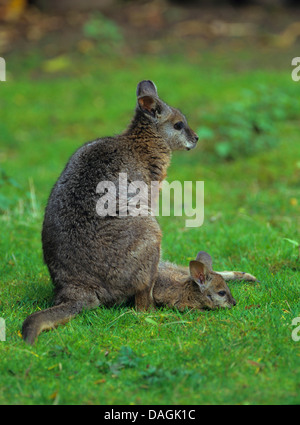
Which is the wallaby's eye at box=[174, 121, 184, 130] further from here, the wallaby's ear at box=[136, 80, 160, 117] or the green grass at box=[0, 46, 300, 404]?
the green grass at box=[0, 46, 300, 404]

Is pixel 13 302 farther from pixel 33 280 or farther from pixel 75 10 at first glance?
pixel 75 10

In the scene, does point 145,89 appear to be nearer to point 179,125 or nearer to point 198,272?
point 179,125

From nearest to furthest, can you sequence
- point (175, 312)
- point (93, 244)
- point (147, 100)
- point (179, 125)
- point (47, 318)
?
point (47, 318) → point (93, 244) → point (175, 312) → point (147, 100) → point (179, 125)

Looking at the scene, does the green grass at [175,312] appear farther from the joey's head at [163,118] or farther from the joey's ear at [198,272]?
the joey's head at [163,118]

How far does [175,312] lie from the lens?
5160 millimetres

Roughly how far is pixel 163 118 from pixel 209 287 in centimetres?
171

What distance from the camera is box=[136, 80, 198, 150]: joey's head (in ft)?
19.5

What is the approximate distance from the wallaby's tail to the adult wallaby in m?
0.74

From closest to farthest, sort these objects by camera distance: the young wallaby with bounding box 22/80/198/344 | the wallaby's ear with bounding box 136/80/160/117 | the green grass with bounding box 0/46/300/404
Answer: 1. the green grass with bounding box 0/46/300/404
2. the young wallaby with bounding box 22/80/198/344
3. the wallaby's ear with bounding box 136/80/160/117

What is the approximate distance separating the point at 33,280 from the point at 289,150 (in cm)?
547

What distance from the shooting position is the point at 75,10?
55.3 ft

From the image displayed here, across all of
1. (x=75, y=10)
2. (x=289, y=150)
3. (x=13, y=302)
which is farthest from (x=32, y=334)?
(x=75, y=10)

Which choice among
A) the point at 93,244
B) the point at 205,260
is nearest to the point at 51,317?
the point at 93,244

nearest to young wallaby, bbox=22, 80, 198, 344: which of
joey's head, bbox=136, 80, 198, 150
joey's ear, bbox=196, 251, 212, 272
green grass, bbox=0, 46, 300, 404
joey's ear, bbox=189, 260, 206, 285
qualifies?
green grass, bbox=0, 46, 300, 404
